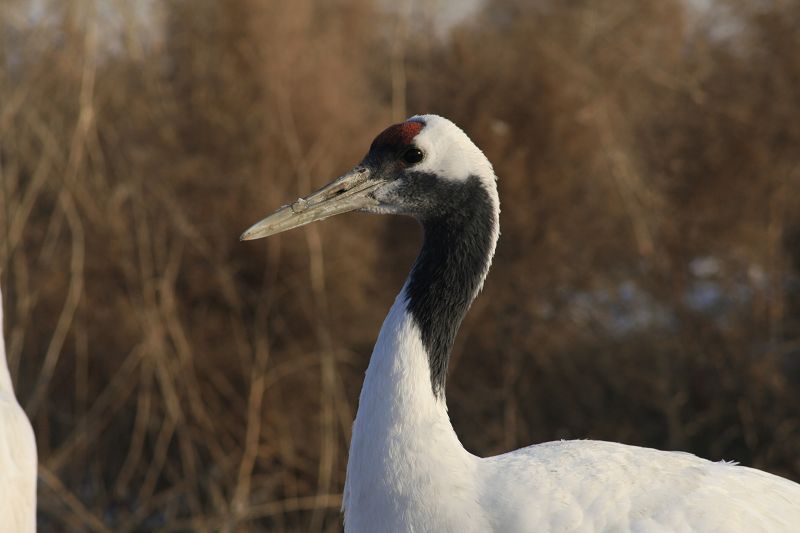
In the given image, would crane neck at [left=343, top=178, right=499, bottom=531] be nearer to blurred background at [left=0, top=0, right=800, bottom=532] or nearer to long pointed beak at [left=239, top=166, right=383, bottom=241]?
long pointed beak at [left=239, top=166, right=383, bottom=241]

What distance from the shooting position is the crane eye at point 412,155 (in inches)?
101

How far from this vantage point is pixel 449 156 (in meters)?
2.55

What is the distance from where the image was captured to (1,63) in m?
5.25

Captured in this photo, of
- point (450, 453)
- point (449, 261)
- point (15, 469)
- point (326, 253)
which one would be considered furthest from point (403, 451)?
point (326, 253)

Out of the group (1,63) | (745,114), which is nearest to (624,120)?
(745,114)

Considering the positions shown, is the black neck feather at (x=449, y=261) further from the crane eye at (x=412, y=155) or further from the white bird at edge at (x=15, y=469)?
the white bird at edge at (x=15, y=469)

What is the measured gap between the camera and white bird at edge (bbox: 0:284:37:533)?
291cm

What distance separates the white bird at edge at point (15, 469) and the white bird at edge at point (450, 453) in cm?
95

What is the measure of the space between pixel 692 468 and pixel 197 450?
3350 millimetres

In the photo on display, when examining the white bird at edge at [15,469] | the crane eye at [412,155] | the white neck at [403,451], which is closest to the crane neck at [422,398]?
the white neck at [403,451]

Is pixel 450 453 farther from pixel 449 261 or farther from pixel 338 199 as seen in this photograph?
pixel 338 199

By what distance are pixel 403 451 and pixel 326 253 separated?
3.50 m

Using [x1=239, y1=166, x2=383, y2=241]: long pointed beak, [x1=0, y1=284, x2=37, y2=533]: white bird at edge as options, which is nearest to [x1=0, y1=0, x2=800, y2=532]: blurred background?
[x1=0, y1=284, x2=37, y2=533]: white bird at edge

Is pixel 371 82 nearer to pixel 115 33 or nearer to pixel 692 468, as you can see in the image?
pixel 115 33
